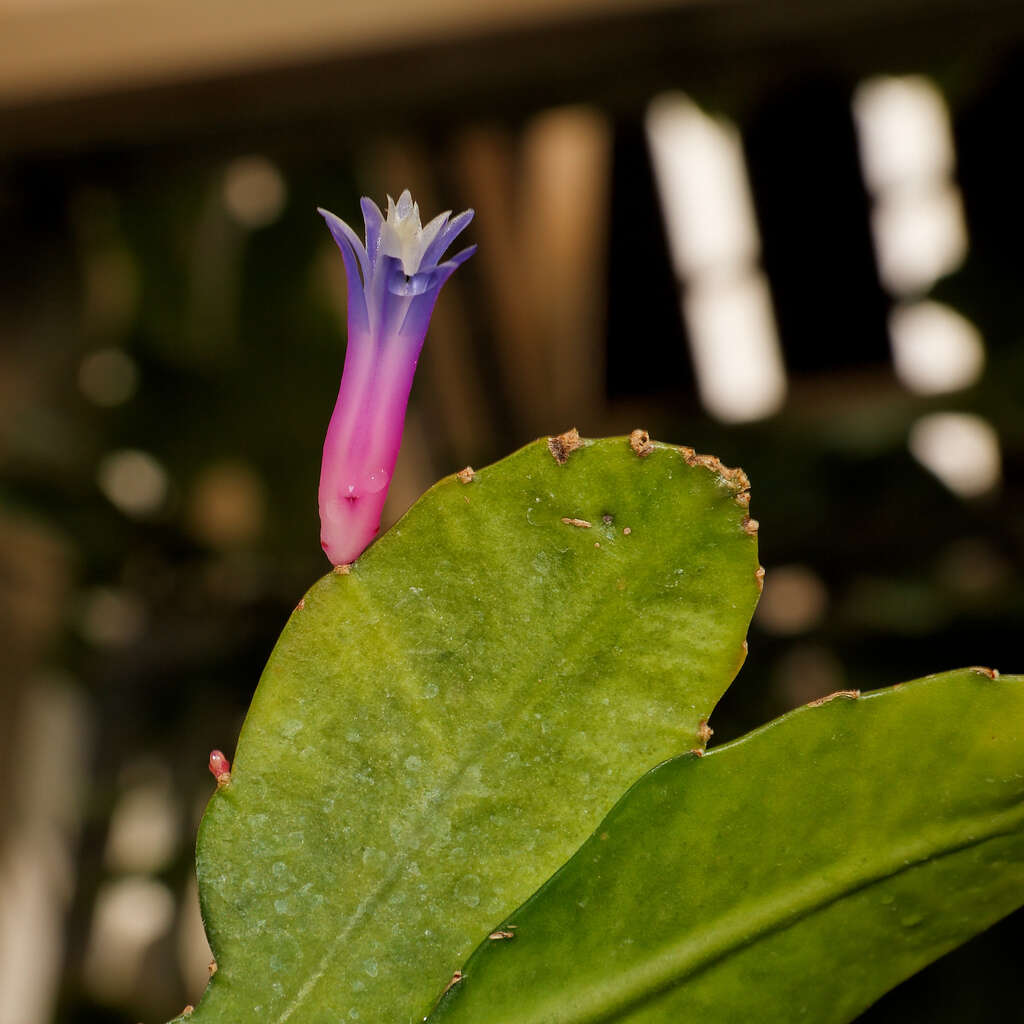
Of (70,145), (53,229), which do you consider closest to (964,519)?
(70,145)

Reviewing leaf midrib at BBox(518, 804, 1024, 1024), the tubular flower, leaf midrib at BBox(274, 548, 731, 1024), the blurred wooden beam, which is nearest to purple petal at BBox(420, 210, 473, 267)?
the tubular flower

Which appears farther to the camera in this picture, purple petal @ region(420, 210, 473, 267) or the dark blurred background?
the dark blurred background

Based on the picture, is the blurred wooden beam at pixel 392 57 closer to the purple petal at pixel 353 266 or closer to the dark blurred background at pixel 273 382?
the dark blurred background at pixel 273 382

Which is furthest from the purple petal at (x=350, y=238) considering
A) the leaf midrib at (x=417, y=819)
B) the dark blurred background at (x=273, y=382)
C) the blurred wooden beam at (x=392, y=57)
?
the blurred wooden beam at (x=392, y=57)

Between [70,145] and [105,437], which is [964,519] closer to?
[105,437]

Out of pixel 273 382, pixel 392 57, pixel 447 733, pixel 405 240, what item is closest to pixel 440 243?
pixel 405 240

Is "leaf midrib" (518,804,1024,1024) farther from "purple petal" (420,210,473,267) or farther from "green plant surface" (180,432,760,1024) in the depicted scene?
"purple petal" (420,210,473,267)

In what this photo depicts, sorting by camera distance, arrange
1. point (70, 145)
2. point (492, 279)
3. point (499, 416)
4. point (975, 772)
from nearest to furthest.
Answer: point (975, 772)
point (70, 145)
point (492, 279)
point (499, 416)

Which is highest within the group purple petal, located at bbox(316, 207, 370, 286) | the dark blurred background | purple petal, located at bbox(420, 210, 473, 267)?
purple petal, located at bbox(316, 207, 370, 286)
